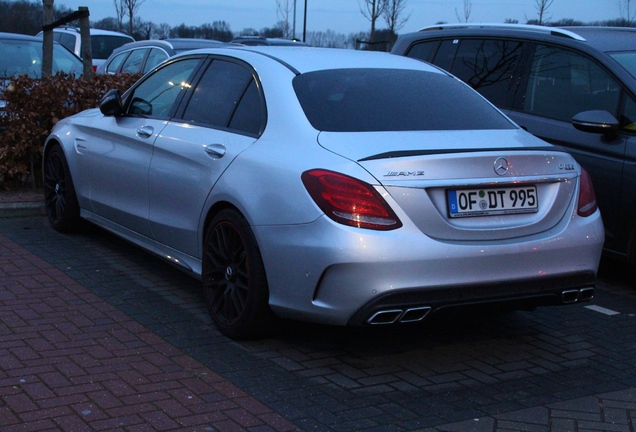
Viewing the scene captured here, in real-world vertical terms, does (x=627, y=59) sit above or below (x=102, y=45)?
above

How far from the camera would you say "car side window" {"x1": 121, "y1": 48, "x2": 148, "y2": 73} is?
14066 millimetres

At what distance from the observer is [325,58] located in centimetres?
550

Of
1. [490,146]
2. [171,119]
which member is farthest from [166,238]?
[490,146]

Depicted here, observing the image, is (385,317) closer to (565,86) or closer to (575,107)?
(575,107)

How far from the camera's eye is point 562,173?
15.5 feet

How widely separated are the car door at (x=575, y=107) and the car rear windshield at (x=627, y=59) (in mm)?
146

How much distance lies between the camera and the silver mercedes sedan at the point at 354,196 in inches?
169

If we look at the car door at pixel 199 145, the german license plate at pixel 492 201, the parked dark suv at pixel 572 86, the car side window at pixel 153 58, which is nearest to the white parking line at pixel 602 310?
the parked dark suv at pixel 572 86

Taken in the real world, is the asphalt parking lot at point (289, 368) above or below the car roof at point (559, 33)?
below

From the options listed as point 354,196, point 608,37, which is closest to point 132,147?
point 354,196

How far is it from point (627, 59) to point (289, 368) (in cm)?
380

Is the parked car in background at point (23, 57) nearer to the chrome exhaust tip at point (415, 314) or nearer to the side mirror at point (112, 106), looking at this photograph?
the side mirror at point (112, 106)

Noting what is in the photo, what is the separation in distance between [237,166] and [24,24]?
37637mm

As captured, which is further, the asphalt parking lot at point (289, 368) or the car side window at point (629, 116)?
the car side window at point (629, 116)
